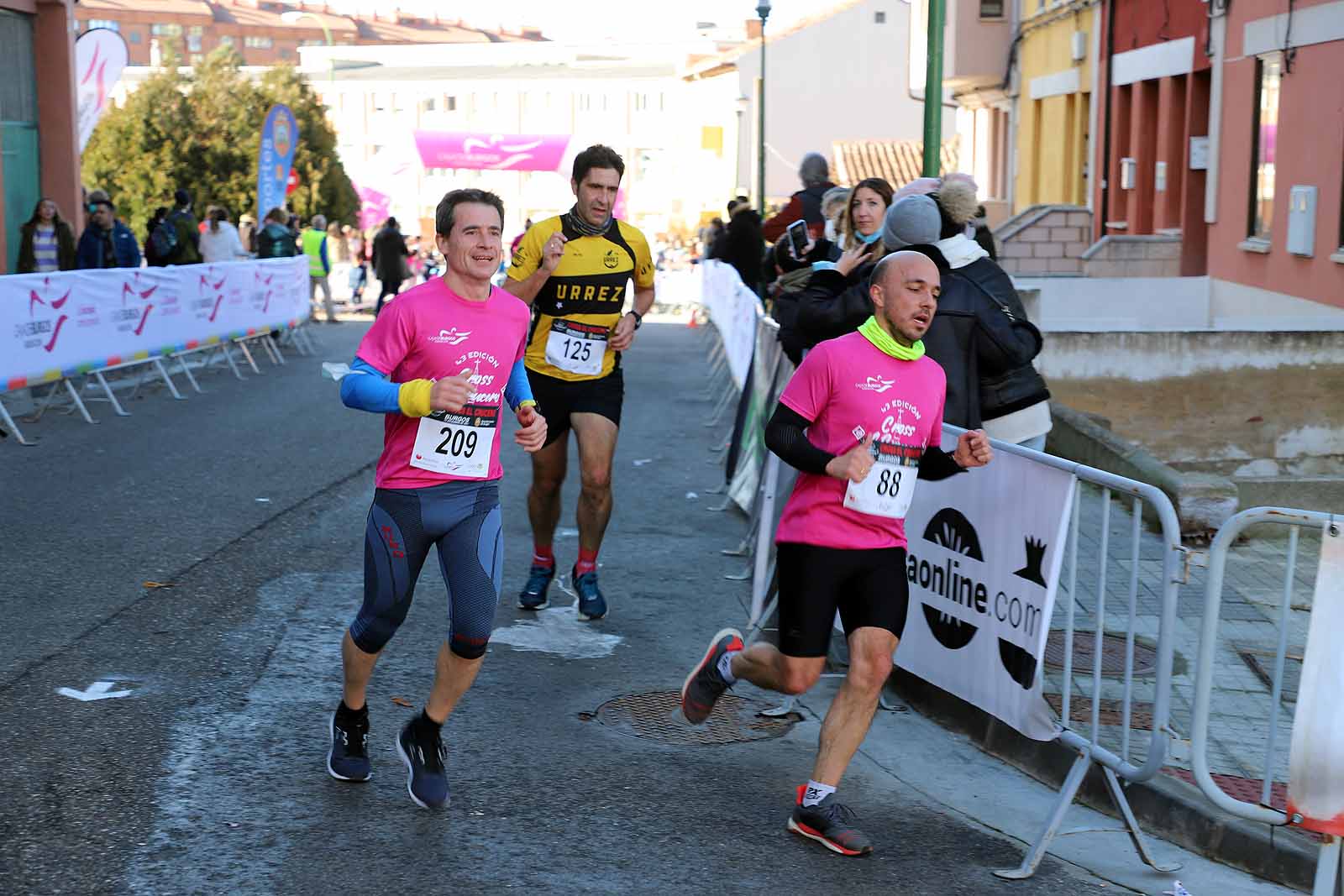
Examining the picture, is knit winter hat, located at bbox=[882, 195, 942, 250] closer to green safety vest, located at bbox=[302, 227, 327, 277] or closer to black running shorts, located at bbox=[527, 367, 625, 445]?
black running shorts, located at bbox=[527, 367, 625, 445]

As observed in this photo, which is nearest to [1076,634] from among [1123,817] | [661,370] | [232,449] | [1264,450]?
[1123,817]

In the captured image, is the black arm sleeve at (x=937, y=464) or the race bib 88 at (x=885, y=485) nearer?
the race bib 88 at (x=885, y=485)

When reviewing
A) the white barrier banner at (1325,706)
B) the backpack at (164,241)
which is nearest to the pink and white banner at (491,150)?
the backpack at (164,241)

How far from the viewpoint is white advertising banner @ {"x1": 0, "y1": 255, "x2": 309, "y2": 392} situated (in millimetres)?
13562

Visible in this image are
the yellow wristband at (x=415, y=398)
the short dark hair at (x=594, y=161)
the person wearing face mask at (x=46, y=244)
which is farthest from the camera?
the person wearing face mask at (x=46, y=244)

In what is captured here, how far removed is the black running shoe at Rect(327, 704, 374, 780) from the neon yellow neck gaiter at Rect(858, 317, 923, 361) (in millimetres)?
1978

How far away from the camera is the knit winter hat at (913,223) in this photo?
622 cm

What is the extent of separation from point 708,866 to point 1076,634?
2238 millimetres

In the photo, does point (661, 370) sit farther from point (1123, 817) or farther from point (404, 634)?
point (1123, 817)

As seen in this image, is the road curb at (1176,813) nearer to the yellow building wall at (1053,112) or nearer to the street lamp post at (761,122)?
the yellow building wall at (1053,112)

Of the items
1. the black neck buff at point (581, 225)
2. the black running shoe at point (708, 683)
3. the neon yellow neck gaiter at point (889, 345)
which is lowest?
the black running shoe at point (708, 683)

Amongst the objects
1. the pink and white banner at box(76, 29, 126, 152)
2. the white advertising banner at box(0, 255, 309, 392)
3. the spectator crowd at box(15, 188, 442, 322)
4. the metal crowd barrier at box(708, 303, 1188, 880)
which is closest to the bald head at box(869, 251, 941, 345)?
the metal crowd barrier at box(708, 303, 1188, 880)

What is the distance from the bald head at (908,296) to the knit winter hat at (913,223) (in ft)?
3.50

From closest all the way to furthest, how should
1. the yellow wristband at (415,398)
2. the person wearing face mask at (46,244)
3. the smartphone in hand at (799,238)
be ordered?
the yellow wristband at (415,398) < the smartphone in hand at (799,238) < the person wearing face mask at (46,244)
